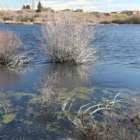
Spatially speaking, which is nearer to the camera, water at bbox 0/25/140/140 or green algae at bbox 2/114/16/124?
water at bbox 0/25/140/140

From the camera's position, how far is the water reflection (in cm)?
1641

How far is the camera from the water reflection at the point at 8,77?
16406 millimetres

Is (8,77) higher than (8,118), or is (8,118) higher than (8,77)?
(8,118)

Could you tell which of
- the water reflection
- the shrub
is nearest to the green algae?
the water reflection

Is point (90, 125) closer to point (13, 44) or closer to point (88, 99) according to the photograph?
point (88, 99)

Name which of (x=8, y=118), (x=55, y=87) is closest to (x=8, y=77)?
(x=55, y=87)

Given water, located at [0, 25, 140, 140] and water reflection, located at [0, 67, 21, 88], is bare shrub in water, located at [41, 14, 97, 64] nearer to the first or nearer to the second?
water, located at [0, 25, 140, 140]

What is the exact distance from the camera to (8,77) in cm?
1803

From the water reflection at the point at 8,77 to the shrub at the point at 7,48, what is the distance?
3.64ft

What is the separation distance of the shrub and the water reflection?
1.11 meters

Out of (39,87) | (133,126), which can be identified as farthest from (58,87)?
(133,126)

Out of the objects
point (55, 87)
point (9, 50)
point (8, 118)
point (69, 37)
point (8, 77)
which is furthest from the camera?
point (69, 37)

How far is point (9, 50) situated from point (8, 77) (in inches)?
139

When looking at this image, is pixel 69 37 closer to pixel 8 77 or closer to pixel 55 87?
pixel 8 77
